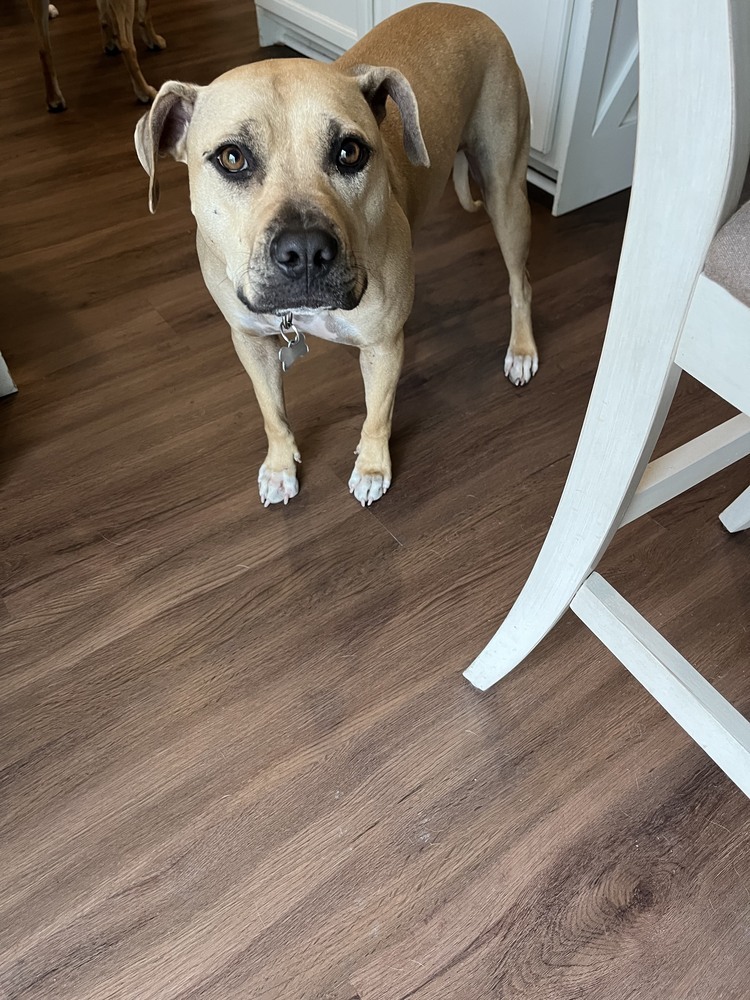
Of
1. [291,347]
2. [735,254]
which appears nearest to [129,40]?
[291,347]

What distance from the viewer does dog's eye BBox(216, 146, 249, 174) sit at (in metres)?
1.15

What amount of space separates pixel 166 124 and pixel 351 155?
329 mm

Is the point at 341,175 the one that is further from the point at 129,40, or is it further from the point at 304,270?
the point at 129,40

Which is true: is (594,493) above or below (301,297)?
below

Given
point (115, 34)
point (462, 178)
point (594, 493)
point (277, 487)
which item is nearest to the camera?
point (594, 493)

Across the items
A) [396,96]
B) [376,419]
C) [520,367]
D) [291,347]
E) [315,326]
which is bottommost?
[520,367]

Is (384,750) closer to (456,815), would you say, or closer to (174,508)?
(456,815)

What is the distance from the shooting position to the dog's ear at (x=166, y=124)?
3.91 feet

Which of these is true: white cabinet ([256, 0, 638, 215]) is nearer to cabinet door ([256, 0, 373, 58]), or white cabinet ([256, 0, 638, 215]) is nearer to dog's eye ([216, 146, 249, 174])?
cabinet door ([256, 0, 373, 58])

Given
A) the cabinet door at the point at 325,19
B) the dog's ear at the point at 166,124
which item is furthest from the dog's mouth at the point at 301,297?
the cabinet door at the point at 325,19

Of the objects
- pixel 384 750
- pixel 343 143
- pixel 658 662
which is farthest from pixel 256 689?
pixel 343 143

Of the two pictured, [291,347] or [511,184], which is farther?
[511,184]

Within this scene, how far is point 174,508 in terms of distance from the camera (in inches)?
65.3

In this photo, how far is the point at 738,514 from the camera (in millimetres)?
1540
